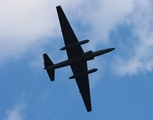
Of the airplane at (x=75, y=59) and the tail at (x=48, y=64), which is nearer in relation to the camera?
the airplane at (x=75, y=59)

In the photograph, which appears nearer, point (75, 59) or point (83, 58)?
point (83, 58)

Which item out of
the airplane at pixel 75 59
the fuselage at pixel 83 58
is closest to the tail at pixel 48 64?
Result: the airplane at pixel 75 59

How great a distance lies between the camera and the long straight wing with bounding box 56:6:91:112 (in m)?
82.1

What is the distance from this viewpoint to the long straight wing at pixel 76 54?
8207cm

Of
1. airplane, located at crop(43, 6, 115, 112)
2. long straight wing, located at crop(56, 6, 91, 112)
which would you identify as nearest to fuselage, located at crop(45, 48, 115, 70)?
airplane, located at crop(43, 6, 115, 112)

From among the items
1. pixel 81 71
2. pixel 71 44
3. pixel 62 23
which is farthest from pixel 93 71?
pixel 62 23

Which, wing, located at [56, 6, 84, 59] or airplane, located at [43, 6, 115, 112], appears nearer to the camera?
wing, located at [56, 6, 84, 59]

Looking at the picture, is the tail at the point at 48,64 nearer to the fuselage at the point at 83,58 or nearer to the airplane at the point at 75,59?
the airplane at the point at 75,59

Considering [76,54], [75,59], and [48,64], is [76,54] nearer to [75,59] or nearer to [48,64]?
[75,59]

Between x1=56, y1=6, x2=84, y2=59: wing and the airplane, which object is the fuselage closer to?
the airplane

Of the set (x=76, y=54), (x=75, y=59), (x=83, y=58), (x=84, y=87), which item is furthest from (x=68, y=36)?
(x=84, y=87)

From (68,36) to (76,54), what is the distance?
5048 mm

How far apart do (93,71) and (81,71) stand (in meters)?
3.47

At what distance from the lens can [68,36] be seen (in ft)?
273
